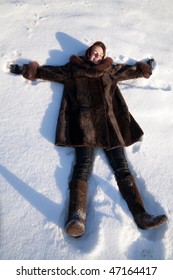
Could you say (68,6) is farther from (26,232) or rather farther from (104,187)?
(26,232)

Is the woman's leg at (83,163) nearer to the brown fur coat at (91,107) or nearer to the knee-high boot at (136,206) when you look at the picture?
the brown fur coat at (91,107)

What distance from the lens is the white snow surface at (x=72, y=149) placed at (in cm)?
257

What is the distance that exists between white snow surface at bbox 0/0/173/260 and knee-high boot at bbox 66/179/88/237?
0.39 feet

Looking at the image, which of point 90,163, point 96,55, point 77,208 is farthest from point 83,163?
point 96,55

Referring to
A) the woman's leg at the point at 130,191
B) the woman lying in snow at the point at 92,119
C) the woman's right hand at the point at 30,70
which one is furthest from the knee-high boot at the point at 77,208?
the woman's right hand at the point at 30,70

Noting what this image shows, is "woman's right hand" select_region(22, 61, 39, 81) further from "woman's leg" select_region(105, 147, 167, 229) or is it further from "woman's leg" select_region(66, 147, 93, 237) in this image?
"woman's leg" select_region(105, 147, 167, 229)

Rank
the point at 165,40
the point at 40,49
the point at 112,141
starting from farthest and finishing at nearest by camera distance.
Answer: the point at 165,40 < the point at 40,49 < the point at 112,141

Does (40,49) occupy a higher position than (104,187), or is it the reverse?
(40,49)

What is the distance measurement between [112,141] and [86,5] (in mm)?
1940

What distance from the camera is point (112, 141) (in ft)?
9.45
